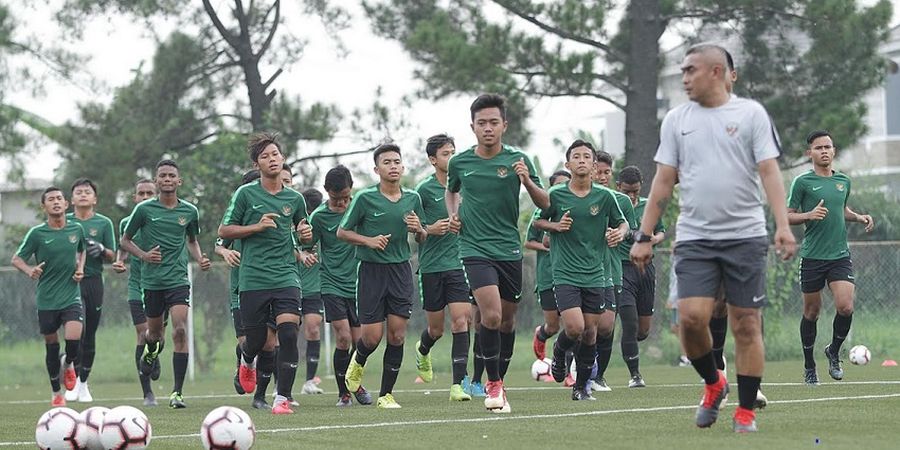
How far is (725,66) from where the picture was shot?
885 centimetres

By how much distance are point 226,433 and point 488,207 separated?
12.7 ft

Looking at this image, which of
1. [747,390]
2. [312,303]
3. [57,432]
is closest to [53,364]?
[312,303]

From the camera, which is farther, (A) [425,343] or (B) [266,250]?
(A) [425,343]

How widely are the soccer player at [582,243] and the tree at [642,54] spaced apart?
37.2 ft

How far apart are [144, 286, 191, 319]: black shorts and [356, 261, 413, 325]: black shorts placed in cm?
256

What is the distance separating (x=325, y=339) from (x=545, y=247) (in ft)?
30.8

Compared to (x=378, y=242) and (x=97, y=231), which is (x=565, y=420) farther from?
(x=97, y=231)

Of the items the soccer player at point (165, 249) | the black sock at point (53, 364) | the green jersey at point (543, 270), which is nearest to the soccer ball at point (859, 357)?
the green jersey at point (543, 270)

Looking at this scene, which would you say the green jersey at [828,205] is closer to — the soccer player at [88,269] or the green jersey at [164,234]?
the green jersey at [164,234]

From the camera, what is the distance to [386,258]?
12914 millimetres

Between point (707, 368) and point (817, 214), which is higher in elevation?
point (817, 214)

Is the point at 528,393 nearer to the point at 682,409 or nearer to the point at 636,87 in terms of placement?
the point at 682,409

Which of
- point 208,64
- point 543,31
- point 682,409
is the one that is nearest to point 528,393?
point 682,409

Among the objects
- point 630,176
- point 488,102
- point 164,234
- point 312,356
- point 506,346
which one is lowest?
point 312,356
